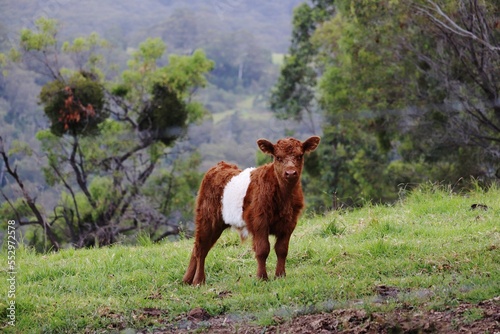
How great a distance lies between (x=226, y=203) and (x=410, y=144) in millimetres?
18787

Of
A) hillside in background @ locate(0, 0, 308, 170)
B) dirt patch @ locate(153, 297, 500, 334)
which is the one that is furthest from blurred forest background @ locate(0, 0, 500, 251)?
dirt patch @ locate(153, 297, 500, 334)

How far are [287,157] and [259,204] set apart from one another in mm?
580

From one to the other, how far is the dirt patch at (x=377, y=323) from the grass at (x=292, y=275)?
124mm

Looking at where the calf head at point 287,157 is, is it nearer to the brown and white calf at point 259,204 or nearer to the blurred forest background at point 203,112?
the brown and white calf at point 259,204

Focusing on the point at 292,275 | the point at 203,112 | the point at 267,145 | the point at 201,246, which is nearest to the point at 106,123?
the point at 203,112

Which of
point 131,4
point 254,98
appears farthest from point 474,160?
point 254,98

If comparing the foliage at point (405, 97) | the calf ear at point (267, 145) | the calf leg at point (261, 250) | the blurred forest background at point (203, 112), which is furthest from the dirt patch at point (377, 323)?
the foliage at point (405, 97)

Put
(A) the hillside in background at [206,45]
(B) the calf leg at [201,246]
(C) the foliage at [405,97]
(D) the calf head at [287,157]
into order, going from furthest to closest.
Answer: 1. (A) the hillside in background at [206,45]
2. (C) the foliage at [405,97]
3. (B) the calf leg at [201,246]
4. (D) the calf head at [287,157]

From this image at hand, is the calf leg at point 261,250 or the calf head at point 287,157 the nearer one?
the calf head at point 287,157

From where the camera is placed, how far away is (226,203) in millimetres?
8047

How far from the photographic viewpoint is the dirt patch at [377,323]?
18.2 ft

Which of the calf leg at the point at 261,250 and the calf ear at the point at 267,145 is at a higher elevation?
the calf ear at the point at 267,145

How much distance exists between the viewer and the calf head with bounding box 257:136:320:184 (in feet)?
24.6

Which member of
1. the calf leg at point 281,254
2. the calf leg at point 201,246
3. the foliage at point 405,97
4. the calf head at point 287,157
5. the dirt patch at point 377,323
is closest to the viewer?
the dirt patch at point 377,323
